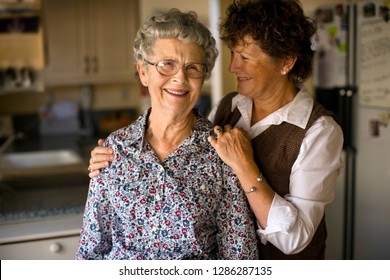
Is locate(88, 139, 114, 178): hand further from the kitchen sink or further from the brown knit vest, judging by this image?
the kitchen sink

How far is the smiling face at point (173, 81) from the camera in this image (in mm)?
1330

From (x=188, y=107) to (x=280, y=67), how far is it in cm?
32

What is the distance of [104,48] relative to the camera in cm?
421

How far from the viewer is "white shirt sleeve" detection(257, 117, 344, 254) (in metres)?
1.39

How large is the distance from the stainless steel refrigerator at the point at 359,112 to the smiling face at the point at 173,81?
56.7 inches

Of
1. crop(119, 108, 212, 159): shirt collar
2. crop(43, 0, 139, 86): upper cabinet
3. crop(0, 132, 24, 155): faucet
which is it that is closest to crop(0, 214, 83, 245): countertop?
crop(119, 108, 212, 159): shirt collar

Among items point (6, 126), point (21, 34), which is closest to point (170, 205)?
point (21, 34)

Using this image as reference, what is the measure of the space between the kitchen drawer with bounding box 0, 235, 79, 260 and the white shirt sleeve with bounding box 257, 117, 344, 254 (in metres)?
0.85

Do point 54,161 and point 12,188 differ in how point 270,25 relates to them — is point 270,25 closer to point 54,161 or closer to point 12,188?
point 12,188

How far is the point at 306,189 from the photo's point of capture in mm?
1428

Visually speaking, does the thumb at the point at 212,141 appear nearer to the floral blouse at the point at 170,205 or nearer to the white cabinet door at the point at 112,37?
the floral blouse at the point at 170,205
